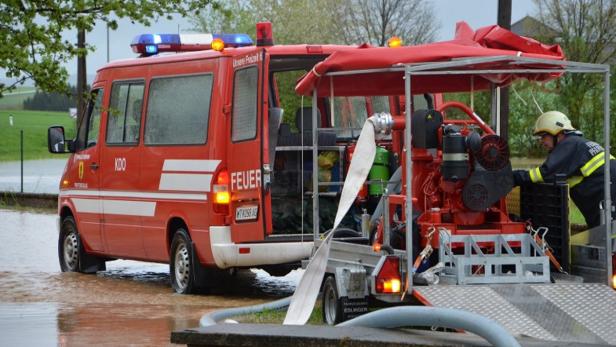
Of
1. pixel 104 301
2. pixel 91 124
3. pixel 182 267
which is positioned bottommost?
pixel 104 301

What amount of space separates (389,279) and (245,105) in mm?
4063

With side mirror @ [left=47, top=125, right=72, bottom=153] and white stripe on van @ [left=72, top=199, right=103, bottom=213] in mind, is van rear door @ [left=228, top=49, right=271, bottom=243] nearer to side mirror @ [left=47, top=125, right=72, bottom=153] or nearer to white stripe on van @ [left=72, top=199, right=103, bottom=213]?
white stripe on van @ [left=72, top=199, right=103, bottom=213]

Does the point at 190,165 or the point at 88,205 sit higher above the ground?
the point at 190,165

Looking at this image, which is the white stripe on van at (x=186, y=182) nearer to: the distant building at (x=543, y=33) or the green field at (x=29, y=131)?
the distant building at (x=543, y=33)

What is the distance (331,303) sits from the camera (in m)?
12.3

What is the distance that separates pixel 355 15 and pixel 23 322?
46.8 m

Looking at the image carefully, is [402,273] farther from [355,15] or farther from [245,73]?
[355,15]

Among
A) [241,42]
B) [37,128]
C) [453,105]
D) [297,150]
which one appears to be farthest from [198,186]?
[37,128]

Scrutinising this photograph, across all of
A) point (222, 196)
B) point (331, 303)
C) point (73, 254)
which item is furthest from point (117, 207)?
point (331, 303)

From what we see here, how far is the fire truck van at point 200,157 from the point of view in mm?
14898

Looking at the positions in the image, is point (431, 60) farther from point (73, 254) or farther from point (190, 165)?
point (73, 254)

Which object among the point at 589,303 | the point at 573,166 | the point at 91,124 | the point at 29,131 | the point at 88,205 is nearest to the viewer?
the point at 589,303

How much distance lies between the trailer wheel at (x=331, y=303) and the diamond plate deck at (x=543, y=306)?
1.05 m

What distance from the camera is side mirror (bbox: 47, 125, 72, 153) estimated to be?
720 inches
